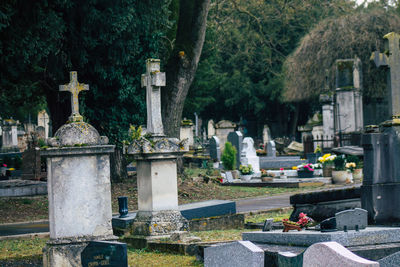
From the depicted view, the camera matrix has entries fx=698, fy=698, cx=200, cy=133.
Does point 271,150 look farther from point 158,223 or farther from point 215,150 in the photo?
point 158,223

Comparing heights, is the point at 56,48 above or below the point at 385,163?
above

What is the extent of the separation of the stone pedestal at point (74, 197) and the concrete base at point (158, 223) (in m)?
2.15

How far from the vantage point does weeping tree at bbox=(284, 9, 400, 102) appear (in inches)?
1495

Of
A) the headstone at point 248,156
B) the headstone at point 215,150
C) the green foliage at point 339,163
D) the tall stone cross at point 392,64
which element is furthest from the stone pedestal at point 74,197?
the headstone at point 215,150

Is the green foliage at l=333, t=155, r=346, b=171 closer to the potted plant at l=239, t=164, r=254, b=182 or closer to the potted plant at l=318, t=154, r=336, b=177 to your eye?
the potted plant at l=318, t=154, r=336, b=177

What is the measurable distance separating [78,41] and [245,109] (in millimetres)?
41486

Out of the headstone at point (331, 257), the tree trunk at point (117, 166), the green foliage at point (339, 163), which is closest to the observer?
the headstone at point (331, 257)

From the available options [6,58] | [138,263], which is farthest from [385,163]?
[6,58]

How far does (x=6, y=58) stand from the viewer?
14.0m

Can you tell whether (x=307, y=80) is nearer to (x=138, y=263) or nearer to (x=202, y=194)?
(x=202, y=194)

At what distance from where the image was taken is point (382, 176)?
10.0 metres

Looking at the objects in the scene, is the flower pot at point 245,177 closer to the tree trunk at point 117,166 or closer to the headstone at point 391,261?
the tree trunk at point 117,166

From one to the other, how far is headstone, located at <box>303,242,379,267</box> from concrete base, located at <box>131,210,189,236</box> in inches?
214

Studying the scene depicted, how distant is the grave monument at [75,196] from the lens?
867 cm
